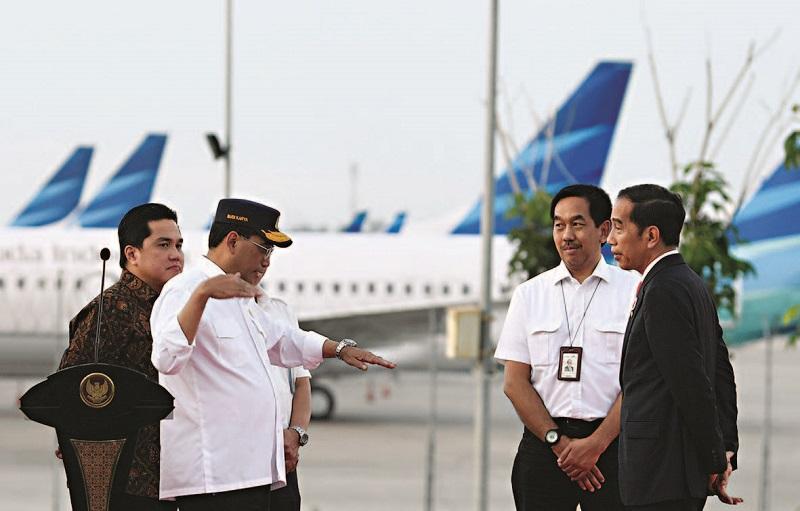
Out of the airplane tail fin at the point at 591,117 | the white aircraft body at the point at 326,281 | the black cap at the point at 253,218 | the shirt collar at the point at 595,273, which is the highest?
the airplane tail fin at the point at 591,117

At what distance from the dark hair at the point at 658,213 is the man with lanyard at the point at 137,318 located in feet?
4.38

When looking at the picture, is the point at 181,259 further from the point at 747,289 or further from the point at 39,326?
the point at 747,289

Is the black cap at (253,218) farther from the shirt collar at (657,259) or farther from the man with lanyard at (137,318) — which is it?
the shirt collar at (657,259)

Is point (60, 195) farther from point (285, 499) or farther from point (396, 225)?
point (285, 499)

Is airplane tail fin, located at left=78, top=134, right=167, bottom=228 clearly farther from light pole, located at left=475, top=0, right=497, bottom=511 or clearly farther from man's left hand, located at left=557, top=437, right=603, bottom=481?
man's left hand, located at left=557, top=437, right=603, bottom=481

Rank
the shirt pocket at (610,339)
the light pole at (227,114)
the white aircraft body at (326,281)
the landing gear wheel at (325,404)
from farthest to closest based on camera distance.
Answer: the white aircraft body at (326,281), the landing gear wheel at (325,404), the light pole at (227,114), the shirt pocket at (610,339)

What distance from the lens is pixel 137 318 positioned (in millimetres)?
→ 3988

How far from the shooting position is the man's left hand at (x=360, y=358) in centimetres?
389

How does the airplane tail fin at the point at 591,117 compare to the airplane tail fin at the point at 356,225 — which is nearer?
the airplane tail fin at the point at 356,225

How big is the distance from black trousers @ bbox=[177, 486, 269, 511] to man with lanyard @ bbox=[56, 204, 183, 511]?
91 millimetres

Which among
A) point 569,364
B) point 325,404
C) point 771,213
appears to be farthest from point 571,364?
point 771,213

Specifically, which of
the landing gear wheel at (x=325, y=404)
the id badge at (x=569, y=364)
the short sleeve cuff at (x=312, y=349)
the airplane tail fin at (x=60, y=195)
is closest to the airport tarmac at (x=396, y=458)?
the landing gear wheel at (x=325, y=404)

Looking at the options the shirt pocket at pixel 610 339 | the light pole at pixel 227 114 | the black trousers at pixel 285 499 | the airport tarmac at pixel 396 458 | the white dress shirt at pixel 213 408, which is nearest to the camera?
the white dress shirt at pixel 213 408

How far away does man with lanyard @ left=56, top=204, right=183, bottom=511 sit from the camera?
3846mm
